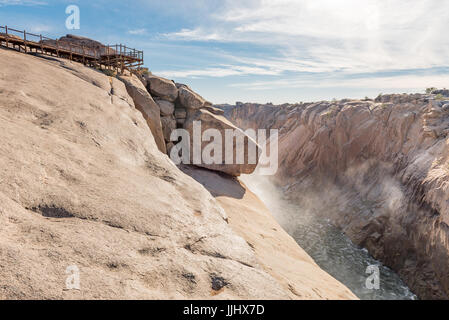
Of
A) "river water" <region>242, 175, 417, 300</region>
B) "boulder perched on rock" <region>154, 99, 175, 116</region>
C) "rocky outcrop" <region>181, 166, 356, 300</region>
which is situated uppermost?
"boulder perched on rock" <region>154, 99, 175, 116</region>

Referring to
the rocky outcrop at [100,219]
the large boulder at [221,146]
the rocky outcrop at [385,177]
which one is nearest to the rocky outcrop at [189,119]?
the large boulder at [221,146]

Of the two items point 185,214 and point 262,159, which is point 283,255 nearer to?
point 185,214

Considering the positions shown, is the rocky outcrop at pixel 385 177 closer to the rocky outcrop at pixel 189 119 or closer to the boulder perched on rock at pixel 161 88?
the rocky outcrop at pixel 189 119

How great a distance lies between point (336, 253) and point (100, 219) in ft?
70.1

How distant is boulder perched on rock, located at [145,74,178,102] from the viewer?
1959 centimetres

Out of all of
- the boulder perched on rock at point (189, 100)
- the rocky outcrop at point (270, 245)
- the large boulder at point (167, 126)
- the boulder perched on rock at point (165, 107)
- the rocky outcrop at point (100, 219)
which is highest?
the boulder perched on rock at point (189, 100)

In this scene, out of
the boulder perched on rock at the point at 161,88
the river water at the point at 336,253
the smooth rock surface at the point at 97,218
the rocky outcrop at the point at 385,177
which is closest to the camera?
the smooth rock surface at the point at 97,218

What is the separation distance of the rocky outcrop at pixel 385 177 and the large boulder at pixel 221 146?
12.3 metres

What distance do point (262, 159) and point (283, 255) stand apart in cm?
3892

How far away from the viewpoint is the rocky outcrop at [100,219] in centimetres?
410

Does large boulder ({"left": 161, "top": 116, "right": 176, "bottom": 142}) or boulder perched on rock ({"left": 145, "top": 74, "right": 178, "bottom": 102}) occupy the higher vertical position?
boulder perched on rock ({"left": 145, "top": 74, "right": 178, "bottom": 102})

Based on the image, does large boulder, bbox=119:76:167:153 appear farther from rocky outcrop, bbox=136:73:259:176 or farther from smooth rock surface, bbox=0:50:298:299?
smooth rock surface, bbox=0:50:298:299

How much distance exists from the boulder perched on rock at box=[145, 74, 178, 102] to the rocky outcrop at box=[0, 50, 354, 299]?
10.3 m

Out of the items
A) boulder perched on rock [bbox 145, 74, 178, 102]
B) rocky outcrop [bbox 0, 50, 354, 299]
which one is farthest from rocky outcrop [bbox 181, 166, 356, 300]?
boulder perched on rock [bbox 145, 74, 178, 102]
